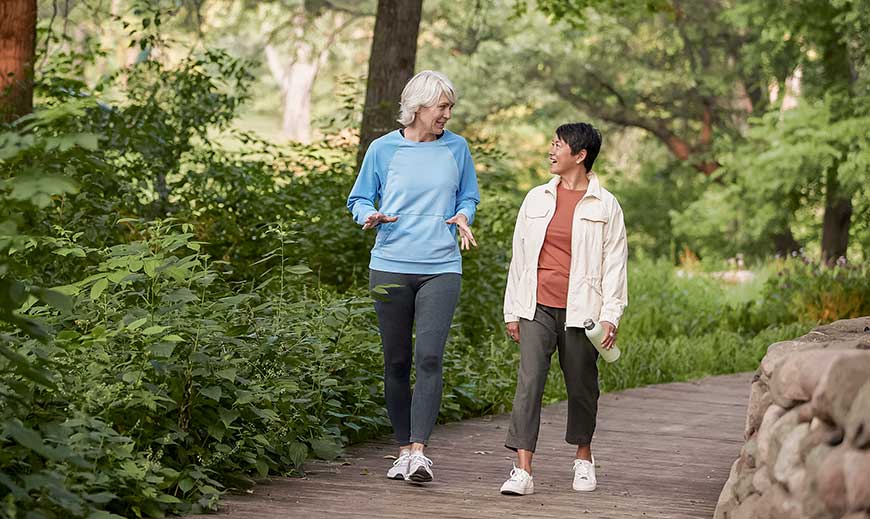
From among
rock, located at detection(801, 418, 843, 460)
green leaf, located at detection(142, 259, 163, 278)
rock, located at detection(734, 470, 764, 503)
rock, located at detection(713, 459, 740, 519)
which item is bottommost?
rock, located at detection(713, 459, 740, 519)

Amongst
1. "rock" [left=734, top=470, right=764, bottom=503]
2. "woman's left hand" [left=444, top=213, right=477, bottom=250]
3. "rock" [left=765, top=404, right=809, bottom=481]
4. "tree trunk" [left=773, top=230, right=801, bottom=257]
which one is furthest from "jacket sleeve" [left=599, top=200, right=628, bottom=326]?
"tree trunk" [left=773, top=230, right=801, bottom=257]

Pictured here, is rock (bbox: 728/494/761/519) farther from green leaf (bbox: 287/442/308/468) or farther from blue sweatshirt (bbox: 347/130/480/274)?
green leaf (bbox: 287/442/308/468)

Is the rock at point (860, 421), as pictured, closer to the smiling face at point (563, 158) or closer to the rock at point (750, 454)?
the rock at point (750, 454)

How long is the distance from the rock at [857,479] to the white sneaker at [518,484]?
2255 mm

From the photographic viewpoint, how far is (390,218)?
6.38 m

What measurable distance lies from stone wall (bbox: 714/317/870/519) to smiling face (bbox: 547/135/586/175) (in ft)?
4.55

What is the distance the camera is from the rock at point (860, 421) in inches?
165

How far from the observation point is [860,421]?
4.23m

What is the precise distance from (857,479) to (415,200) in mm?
2866

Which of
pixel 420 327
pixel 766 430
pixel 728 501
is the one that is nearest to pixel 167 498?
pixel 420 327

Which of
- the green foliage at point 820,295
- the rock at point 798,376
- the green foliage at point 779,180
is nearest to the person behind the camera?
the rock at point 798,376

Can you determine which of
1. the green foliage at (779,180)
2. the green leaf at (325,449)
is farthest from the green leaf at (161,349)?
the green foliage at (779,180)

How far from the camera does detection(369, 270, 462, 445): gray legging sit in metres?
6.43

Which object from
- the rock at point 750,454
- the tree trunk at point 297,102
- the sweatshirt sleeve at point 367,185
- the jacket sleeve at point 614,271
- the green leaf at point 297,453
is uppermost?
A: the tree trunk at point 297,102
